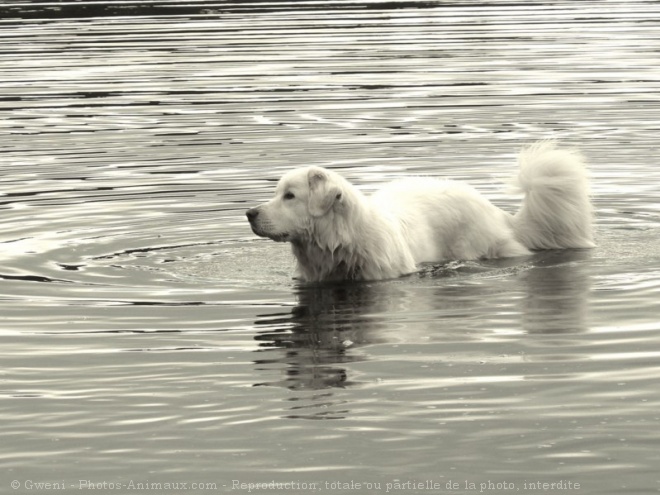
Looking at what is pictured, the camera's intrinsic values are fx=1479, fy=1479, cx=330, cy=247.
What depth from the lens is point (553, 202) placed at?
47.5 ft

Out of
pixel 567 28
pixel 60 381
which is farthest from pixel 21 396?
pixel 567 28

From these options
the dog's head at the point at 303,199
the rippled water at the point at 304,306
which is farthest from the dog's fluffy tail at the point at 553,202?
the dog's head at the point at 303,199

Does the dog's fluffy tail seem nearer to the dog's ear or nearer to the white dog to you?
the white dog

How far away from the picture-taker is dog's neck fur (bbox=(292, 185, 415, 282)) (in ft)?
43.0

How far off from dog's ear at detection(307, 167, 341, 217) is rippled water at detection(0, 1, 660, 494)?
759 mm

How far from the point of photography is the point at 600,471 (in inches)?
304

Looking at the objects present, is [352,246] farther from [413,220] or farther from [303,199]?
[413,220]

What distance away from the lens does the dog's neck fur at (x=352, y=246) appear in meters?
13.1

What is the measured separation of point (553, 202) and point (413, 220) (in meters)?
1.55

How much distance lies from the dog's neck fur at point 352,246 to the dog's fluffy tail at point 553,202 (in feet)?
5.69

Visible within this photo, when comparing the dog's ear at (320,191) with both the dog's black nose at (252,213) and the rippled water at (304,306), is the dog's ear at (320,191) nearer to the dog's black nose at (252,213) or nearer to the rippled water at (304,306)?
the dog's black nose at (252,213)

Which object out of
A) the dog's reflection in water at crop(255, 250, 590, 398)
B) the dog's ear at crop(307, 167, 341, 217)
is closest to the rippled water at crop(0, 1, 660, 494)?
the dog's reflection in water at crop(255, 250, 590, 398)

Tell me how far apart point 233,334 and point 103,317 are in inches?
51.2

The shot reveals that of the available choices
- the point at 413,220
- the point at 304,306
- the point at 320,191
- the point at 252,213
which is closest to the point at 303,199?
the point at 320,191
